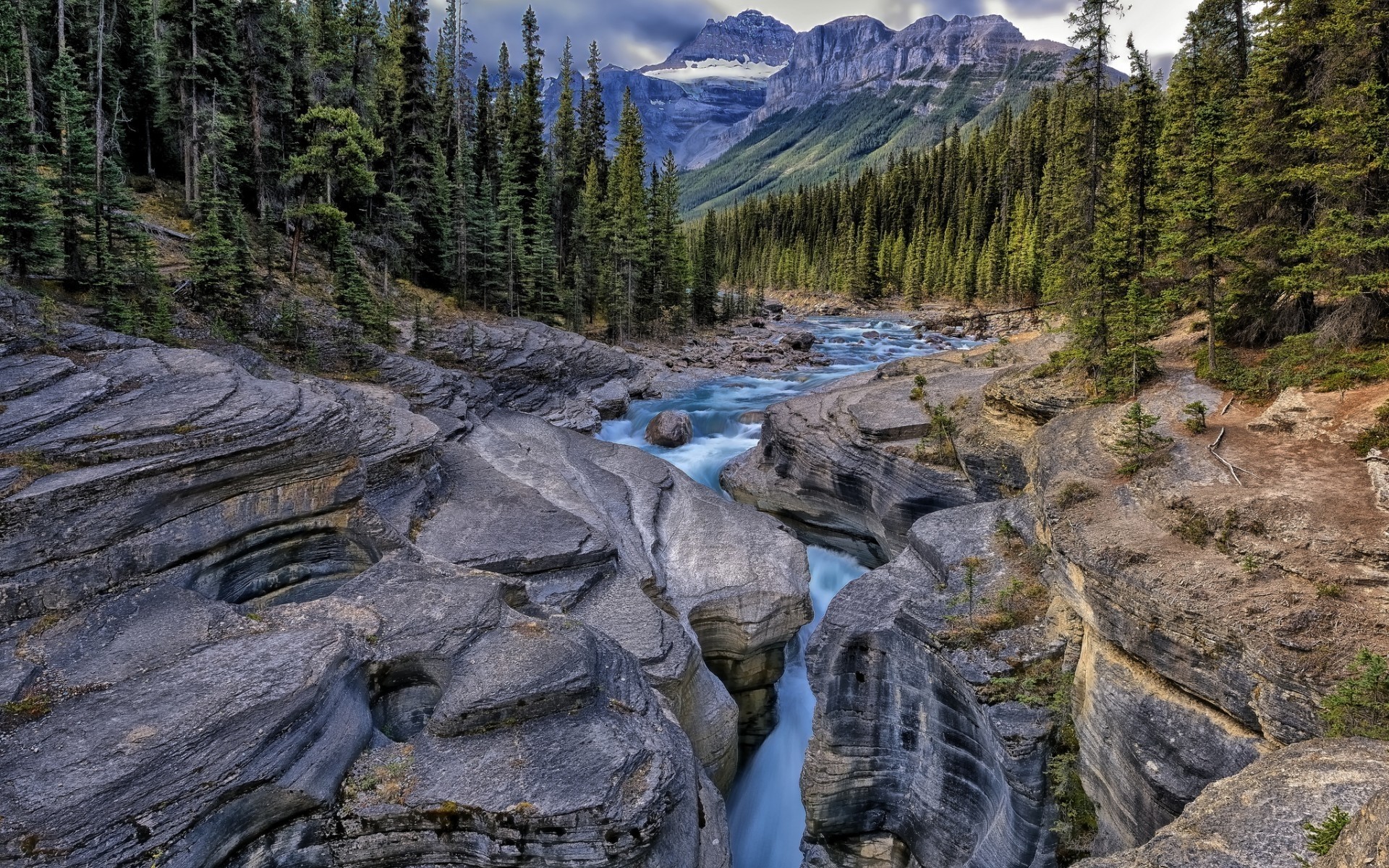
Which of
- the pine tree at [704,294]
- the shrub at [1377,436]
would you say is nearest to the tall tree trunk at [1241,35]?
the shrub at [1377,436]

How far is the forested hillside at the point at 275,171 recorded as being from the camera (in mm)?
20047

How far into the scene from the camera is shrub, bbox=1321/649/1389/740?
242 inches

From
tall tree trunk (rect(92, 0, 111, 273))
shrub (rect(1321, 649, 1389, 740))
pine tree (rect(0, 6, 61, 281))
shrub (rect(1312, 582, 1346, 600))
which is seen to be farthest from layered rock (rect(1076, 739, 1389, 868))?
tall tree trunk (rect(92, 0, 111, 273))

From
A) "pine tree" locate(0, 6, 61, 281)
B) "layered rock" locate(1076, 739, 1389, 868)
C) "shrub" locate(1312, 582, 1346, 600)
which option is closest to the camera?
"layered rock" locate(1076, 739, 1389, 868)

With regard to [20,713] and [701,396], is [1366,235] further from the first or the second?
[701,396]

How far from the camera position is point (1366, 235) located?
39.0 feet

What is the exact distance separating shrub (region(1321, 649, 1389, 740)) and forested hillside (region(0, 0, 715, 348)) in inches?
983

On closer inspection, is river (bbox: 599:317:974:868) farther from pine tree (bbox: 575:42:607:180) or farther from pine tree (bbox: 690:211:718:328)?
pine tree (bbox: 575:42:607:180)

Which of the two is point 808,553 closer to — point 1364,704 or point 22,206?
point 1364,704

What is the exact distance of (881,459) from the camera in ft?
64.0

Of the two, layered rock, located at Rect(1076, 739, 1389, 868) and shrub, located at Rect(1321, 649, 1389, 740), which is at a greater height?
shrub, located at Rect(1321, 649, 1389, 740)

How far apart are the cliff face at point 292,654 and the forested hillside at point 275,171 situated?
8.10 m

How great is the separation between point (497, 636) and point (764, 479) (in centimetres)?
1474

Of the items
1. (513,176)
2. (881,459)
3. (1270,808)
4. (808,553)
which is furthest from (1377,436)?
(513,176)
